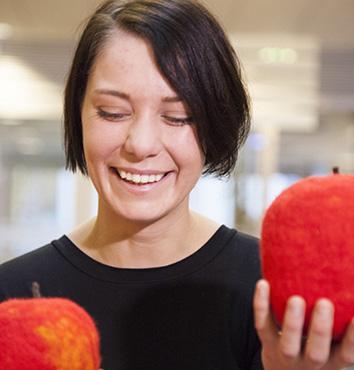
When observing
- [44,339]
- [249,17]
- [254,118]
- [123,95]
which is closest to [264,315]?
[44,339]

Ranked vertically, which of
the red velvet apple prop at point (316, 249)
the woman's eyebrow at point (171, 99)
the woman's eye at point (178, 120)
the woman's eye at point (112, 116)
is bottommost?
the red velvet apple prop at point (316, 249)

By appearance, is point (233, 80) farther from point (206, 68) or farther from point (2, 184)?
point (2, 184)

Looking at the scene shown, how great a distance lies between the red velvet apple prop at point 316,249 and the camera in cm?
48

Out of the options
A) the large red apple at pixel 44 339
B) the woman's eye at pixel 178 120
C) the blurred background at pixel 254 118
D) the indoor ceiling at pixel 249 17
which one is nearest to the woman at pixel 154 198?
the woman's eye at pixel 178 120

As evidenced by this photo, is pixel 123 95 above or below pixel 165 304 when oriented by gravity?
above

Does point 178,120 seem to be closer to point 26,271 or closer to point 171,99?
point 171,99

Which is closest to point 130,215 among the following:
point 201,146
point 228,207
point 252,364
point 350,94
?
point 201,146

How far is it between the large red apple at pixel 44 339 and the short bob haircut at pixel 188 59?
0.25 meters

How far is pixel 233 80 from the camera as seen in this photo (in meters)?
0.73

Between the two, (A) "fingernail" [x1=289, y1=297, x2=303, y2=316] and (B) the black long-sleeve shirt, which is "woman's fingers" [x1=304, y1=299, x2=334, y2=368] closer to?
(A) "fingernail" [x1=289, y1=297, x2=303, y2=316]

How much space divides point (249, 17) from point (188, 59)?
2.81 meters

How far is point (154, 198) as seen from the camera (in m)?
0.68

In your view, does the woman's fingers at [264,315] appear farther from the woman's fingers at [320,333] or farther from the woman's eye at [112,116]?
the woman's eye at [112,116]

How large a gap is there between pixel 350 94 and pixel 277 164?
1.79 feet
